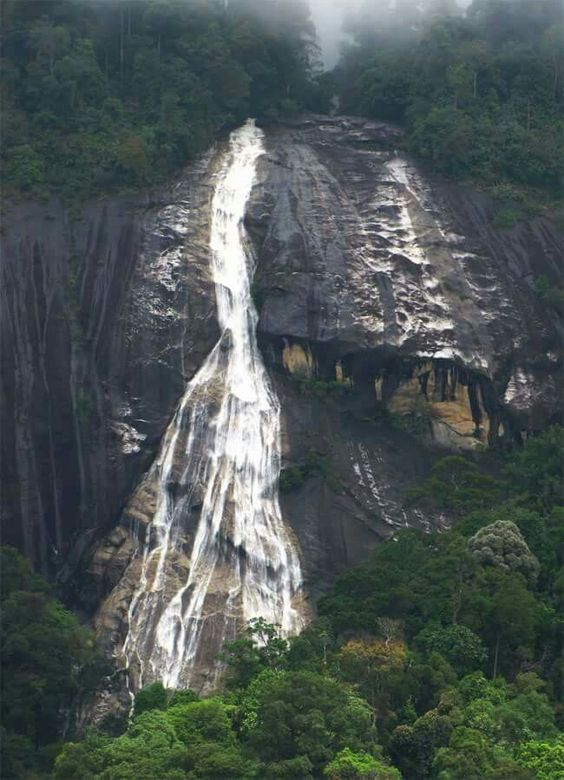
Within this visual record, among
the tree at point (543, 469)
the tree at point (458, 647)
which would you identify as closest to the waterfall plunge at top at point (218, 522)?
the tree at point (458, 647)

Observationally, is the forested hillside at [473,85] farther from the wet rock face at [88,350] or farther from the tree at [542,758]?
the tree at [542,758]

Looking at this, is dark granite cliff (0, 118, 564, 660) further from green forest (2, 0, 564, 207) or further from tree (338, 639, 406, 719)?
tree (338, 639, 406, 719)

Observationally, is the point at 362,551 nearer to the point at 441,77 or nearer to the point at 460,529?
the point at 460,529

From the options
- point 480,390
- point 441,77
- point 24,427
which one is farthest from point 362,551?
point 441,77

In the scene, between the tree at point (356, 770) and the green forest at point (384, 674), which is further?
the green forest at point (384, 674)

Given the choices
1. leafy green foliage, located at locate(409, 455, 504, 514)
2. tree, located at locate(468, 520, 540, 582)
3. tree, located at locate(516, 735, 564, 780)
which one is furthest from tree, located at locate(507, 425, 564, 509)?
tree, located at locate(516, 735, 564, 780)

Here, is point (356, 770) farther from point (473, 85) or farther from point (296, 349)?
point (473, 85)

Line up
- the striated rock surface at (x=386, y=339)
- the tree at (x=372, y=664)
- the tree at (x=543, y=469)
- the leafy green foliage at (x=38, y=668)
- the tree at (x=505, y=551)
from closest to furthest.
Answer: the tree at (x=372, y=664) < the leafy green foliage at (x=38, y=668) < the tree at (x=505, y=551) < the tree at (x=543, y=469) < the striated rock surface at (x=386, y=339)
